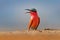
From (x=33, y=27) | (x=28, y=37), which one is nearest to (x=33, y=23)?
(x=33, y=27)

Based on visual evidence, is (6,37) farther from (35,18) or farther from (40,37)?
(35,18)

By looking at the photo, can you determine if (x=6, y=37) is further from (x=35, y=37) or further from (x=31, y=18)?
(x=31, y=18)

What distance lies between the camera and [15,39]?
16.1ft

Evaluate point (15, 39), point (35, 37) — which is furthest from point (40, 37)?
point (15, 39)

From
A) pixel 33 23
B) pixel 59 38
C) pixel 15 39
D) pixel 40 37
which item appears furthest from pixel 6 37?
pixel 33 23

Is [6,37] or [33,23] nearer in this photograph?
[6,37]

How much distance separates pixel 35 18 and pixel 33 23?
0.13 meters

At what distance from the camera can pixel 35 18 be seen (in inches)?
281

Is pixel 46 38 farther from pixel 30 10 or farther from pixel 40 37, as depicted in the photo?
pixel 30 10

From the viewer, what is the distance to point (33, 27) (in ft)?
23.5

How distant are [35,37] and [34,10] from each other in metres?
2.28

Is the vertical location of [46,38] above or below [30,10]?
below

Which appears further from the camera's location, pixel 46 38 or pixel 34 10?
pixel 34 10

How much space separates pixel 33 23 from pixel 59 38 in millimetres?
2236
